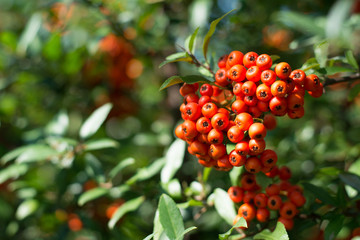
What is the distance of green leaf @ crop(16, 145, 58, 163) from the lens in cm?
208

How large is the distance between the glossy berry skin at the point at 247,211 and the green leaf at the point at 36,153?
3.86ft

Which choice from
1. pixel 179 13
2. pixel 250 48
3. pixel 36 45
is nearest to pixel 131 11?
pixel 179 13

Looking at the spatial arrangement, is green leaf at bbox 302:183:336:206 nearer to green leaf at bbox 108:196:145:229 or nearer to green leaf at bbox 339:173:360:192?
green leaf at bbox 339:173:360:192

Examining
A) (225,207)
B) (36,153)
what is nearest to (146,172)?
(225,207)

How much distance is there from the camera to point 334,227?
156 cm

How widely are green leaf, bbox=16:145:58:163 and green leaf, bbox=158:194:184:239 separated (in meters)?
0.97

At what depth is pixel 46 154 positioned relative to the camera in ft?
7.02

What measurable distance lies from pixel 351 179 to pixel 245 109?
0.75m

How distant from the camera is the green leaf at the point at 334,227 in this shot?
1543mm

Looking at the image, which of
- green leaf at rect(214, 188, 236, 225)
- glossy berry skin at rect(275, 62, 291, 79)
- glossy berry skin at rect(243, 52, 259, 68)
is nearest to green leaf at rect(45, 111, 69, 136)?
green leaf at rect(214, 188, 236, 225)

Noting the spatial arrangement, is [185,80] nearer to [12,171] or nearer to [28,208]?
[12,171]

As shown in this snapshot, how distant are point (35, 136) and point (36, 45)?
85cm

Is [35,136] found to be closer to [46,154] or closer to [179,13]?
[46,154]

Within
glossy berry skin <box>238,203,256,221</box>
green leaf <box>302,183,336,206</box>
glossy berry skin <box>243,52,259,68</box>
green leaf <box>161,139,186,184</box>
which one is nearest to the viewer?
glossy berry skin <box>243,52,259,68</box>
